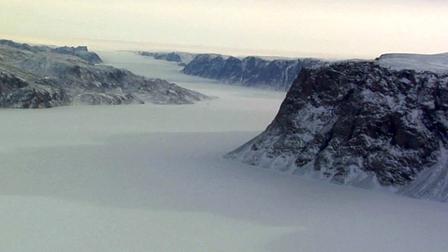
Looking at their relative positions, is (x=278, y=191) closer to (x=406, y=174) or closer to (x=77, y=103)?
(x=406, y=174)

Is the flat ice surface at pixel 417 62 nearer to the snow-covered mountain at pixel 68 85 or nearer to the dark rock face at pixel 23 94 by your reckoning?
the dark rock face at pixel 23 94

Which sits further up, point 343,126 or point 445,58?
point 445,58

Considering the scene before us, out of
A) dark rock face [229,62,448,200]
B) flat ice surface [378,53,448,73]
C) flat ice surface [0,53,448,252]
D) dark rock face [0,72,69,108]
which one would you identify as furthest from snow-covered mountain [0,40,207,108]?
flat ice surface [378,53,448,73]

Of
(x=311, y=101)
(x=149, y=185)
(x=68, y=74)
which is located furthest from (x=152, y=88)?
(x=149, y=185)

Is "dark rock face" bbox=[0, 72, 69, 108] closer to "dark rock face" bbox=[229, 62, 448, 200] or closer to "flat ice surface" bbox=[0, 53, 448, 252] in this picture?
"flat ice surface" bbox=[0, 53, 448, 252]

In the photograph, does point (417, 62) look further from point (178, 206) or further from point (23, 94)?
point (23, 94)

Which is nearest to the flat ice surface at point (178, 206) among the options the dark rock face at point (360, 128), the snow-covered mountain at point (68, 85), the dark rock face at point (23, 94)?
the dark rock face at point (360, 128)
